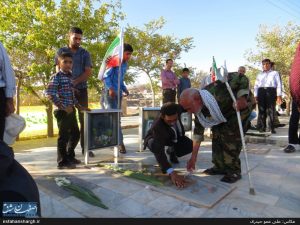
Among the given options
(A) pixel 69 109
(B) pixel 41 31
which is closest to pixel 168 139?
(A) pixel 69 109

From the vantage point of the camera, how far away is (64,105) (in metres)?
3.75

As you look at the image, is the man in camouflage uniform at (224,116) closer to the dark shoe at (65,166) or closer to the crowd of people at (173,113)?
the crowd of people at (173,113)

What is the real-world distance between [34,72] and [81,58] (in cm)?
579

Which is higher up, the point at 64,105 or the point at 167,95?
the point at 167,95

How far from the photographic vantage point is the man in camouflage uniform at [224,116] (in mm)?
3488

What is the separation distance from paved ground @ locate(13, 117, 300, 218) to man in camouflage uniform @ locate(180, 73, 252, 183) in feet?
0.69

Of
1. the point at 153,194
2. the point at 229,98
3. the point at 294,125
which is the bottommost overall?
the point at 153,194

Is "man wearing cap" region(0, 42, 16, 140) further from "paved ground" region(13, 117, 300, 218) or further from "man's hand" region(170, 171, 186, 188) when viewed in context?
"man's hand" region(170, 171, 186, 188)

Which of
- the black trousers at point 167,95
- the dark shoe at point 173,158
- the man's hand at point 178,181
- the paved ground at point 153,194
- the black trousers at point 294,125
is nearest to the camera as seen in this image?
the paved ground at point 153,194

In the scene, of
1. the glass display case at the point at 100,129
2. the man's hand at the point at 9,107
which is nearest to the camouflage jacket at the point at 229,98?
the glass display case at the point at 100,129

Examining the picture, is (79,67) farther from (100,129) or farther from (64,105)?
(100,129)

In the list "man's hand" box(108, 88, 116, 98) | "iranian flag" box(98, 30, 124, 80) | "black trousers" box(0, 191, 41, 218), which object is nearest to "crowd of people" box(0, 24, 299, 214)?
"iranian flag" box(98, 30, 124, 80)

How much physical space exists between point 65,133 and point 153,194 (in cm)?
152

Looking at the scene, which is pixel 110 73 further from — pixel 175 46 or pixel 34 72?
pixel 175 46
